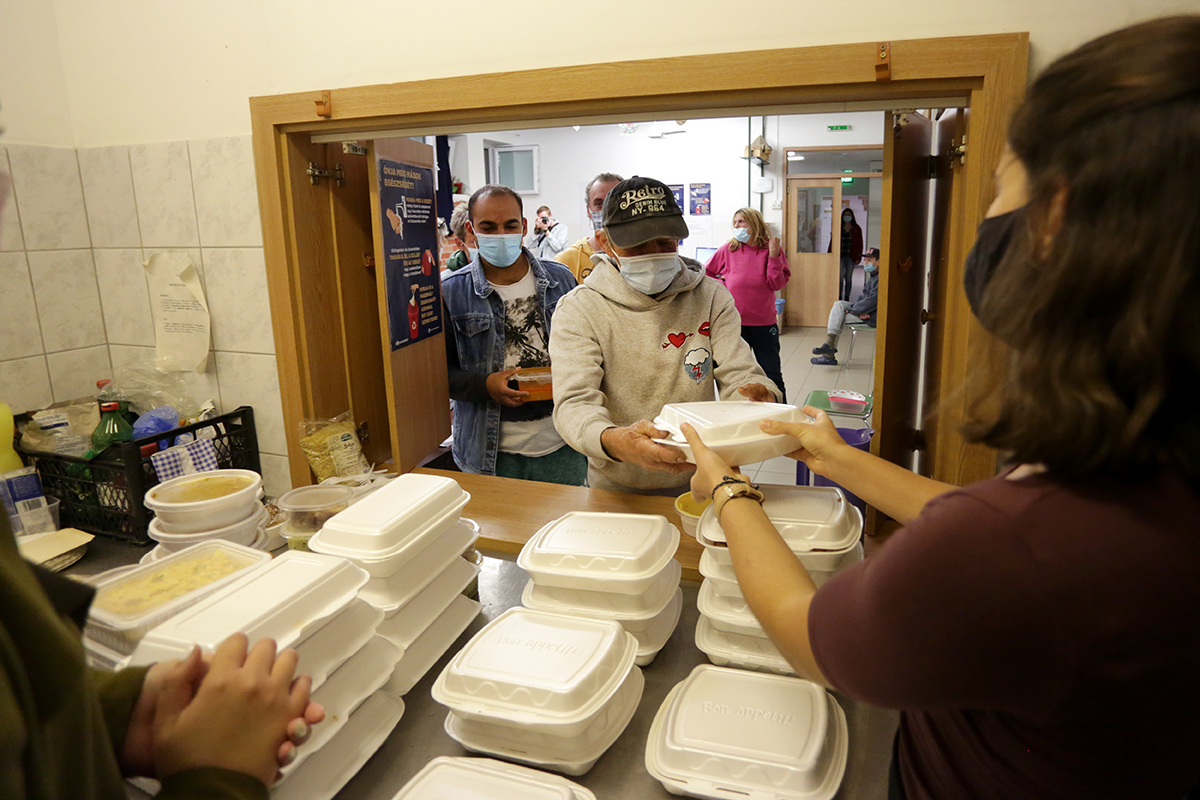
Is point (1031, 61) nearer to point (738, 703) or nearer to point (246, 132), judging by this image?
point (738, 703)

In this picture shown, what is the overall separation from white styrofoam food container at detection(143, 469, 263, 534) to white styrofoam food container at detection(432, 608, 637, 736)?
720 mm

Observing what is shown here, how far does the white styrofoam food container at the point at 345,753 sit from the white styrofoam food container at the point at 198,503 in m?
0.63

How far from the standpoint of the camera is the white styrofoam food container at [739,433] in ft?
4.73

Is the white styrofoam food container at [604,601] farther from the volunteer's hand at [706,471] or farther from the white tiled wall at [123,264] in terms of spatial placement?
the white tiled wall at [123,264]

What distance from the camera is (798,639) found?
2.71 feet

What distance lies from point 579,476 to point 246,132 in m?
1.62

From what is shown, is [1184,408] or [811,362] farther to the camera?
[811,362]

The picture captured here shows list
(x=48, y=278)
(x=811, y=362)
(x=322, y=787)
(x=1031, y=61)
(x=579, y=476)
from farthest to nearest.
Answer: (x=811, y=362), (x=579, y=476), (x=48, y=278), (x=1031, y=61), (x=322, y=787)

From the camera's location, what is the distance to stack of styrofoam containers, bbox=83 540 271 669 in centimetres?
115

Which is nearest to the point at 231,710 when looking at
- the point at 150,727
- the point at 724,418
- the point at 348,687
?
the point at 150,727

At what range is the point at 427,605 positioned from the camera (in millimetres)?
1407

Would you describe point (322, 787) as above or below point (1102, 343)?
below

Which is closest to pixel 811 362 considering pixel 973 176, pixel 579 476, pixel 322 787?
pixel 579 476

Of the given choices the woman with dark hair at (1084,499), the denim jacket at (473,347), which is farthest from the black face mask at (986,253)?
the denim jacket at (473,347)
